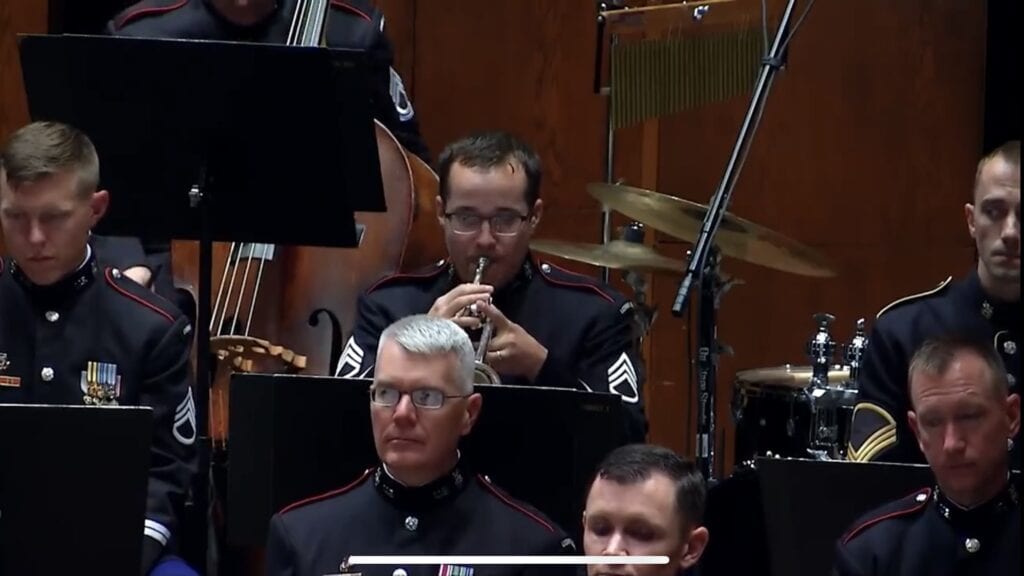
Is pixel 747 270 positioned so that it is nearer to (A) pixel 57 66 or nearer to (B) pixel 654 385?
(B) pixel 654 385

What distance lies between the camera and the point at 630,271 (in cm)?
527

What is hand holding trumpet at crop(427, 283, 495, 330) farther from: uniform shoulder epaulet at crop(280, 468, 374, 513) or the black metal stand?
the black metal stand

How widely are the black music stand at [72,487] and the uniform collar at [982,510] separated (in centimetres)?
136

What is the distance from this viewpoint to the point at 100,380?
3.94m

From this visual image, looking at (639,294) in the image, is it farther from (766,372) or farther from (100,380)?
(100,380)

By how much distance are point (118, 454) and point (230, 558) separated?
3.24 ft

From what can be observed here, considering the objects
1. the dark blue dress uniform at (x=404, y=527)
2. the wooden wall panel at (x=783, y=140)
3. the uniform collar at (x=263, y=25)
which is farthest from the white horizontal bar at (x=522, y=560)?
the wooden wall panel at (x=783, y=140)

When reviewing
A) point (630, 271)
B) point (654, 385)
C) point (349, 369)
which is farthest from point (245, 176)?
point (654, 385)

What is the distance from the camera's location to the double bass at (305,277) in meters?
4.32

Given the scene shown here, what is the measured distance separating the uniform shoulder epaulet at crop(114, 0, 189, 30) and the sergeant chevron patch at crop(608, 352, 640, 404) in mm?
1477

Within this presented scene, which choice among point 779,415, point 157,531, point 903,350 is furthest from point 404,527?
point 779,415

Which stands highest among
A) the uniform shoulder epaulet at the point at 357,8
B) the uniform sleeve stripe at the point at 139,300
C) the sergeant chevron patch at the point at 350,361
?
the uniform shoulder epaulet at the point at 357,8

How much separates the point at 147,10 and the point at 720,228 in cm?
154

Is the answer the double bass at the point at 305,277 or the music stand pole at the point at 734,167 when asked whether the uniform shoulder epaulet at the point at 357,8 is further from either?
the music stand pole at the point at 734,167
